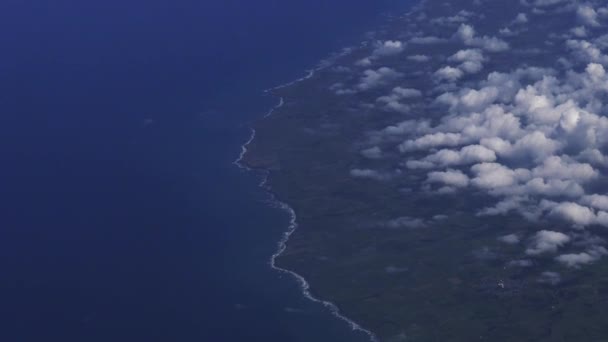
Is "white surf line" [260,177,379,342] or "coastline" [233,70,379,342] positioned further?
"coastline" [233,70,379,342]

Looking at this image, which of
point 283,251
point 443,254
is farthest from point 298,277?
point 443,254

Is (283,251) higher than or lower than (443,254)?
lower

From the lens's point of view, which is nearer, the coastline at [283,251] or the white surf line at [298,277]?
the white surf line at [298,277]

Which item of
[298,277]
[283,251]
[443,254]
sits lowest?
[298,277]

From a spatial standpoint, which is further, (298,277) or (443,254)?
(443,254)

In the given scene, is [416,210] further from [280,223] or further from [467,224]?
[280,223]

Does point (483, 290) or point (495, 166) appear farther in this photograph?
point (495, 166)

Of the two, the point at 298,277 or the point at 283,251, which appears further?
the point at 283,251

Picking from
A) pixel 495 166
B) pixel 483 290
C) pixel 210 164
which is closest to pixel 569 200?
pixel 495 166

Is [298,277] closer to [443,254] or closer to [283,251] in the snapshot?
[283,251]

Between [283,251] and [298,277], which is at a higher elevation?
[283,251]

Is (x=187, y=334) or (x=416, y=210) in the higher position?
(x=416, y=210)
